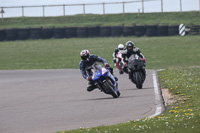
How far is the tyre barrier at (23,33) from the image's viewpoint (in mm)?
43656

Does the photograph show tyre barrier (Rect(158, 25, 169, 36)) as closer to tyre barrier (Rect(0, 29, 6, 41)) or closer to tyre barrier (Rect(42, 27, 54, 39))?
tyre barrier (Rect(42, 27, 54, 39))

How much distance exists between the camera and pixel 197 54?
3231 centimetres

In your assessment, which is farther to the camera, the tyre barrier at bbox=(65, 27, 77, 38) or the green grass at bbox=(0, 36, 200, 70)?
the tyre barrier at bbox=(65, 27, 77, 38)

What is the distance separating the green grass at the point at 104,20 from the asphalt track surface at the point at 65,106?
28.4 meters

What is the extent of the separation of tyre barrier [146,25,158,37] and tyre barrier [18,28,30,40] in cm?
954

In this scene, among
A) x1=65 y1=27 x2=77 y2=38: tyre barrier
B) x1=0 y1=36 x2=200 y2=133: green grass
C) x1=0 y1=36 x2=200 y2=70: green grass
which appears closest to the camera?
x1=0 y1=36 x2=200 y2=133: green grass

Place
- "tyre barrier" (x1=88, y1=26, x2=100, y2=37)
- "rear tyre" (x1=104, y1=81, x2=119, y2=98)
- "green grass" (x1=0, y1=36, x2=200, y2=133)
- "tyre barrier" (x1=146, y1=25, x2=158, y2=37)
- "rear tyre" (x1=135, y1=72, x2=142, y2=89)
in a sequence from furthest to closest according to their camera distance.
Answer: "tyre barrier" (x1=88, y1=26, x2=100, y2=37) < "tyre barrier" (x1=146, y1=25, x2=158, y2=37) < "rear tyre" (x1=135, y1=72, x2=142, y2=89) < "rear tyre" (x1=104, y1=81, x2=119, y2=98) < "green grass" (x1=0, y1=36, x2=200, y2=133)

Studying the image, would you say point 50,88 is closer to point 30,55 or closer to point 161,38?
point 30,55

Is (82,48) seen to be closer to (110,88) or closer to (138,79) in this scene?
(138,79)

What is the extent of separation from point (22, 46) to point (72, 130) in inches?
1297

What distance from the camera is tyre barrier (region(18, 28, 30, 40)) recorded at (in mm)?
43656

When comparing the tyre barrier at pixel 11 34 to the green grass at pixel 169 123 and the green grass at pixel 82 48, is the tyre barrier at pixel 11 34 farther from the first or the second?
the green grass at pixel 169 123

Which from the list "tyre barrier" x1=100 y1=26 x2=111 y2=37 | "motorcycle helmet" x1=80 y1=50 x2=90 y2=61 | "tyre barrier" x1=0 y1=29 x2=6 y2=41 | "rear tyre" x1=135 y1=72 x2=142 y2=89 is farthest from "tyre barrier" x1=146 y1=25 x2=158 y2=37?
"motorcycle helmet" x1=80 y1=50 x2=90 y2=61

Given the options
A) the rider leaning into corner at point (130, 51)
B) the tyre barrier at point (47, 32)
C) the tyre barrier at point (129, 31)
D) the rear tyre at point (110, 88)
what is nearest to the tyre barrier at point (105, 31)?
the tyre barrier at point (129, 31)
